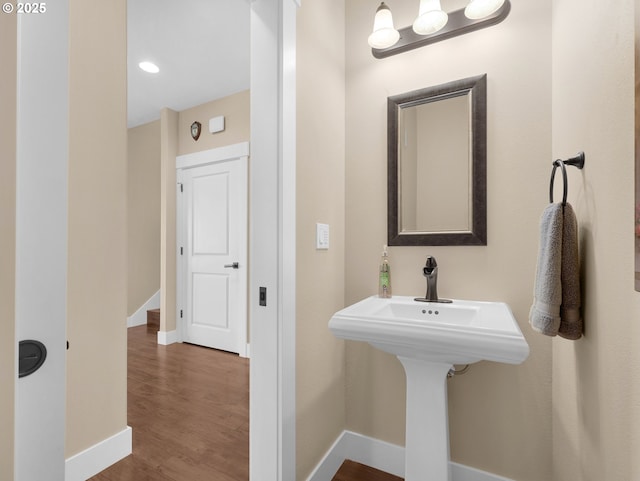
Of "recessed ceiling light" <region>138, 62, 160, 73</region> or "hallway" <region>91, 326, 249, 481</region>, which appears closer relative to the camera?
"hallway" <region>91, 326, 249, 481</region>

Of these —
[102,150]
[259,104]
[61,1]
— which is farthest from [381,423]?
Result: [102,150]

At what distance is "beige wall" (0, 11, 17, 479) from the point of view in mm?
385

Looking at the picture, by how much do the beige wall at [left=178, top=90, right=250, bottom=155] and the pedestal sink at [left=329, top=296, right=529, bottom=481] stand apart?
2.55 metres

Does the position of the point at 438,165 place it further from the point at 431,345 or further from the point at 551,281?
the point at 431,345

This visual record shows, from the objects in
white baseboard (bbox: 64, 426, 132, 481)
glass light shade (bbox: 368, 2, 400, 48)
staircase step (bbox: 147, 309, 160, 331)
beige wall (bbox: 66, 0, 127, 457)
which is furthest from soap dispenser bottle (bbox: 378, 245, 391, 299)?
staircase step (bbox: 147, 309, 160, 331)

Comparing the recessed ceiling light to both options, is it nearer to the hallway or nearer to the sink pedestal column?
the hallway

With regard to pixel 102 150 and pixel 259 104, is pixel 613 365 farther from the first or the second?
pixel 102 150

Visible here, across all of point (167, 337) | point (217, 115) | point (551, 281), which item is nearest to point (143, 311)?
point (167, 337)

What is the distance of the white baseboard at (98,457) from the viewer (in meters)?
1.51

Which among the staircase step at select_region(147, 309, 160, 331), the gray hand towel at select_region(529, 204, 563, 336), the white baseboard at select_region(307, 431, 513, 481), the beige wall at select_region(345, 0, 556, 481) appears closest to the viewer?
the gray hand towel at select_region(529, 204, 563, 336)

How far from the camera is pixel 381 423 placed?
164cm

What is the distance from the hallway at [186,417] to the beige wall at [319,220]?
0.54 m

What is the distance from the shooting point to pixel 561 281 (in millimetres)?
924

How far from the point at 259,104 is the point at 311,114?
11.2 inches
